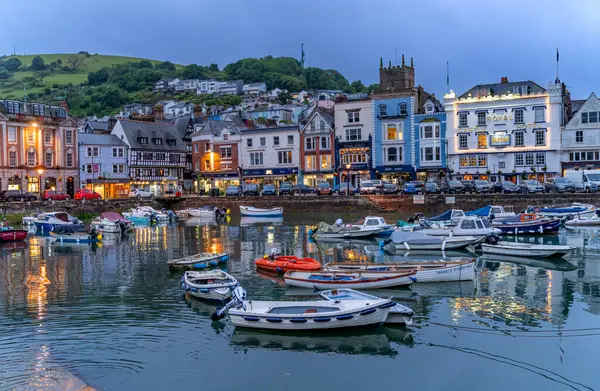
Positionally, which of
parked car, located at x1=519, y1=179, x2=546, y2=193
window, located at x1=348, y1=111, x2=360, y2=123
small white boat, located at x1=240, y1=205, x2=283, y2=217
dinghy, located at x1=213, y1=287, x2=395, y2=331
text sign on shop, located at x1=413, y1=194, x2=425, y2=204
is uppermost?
window, located at x1=348, y1=111, x2=360, y2=123

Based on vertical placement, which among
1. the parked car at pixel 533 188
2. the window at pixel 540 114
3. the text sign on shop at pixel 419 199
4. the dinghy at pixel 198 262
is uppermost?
the window at pixel 540 114

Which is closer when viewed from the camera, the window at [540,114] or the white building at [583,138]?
the white building at [583,138]

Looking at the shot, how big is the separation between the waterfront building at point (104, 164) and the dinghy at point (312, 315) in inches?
2943

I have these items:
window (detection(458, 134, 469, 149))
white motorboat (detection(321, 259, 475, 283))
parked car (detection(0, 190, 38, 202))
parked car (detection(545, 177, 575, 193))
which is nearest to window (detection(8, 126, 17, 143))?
parked car (detection(0, 190, 38, 202))

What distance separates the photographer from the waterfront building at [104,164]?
91.9 meters

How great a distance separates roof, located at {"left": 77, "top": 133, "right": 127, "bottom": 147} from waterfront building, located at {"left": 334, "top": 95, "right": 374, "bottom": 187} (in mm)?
35230

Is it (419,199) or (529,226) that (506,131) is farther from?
(529,226)

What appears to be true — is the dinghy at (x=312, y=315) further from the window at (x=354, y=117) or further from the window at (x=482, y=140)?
the window at (x=354, y=117)

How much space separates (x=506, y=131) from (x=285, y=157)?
3281cm

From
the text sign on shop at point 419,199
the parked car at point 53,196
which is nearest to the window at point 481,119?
the text sign on shop at point 419,199

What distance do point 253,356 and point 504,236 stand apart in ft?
110

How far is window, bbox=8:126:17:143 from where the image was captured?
81938 millimetres

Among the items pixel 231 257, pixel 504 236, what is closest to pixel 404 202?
pixel 504 236

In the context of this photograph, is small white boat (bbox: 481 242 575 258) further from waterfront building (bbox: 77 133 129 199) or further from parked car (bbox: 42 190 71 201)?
waterfront building (bbox: 77 133 129 199)
